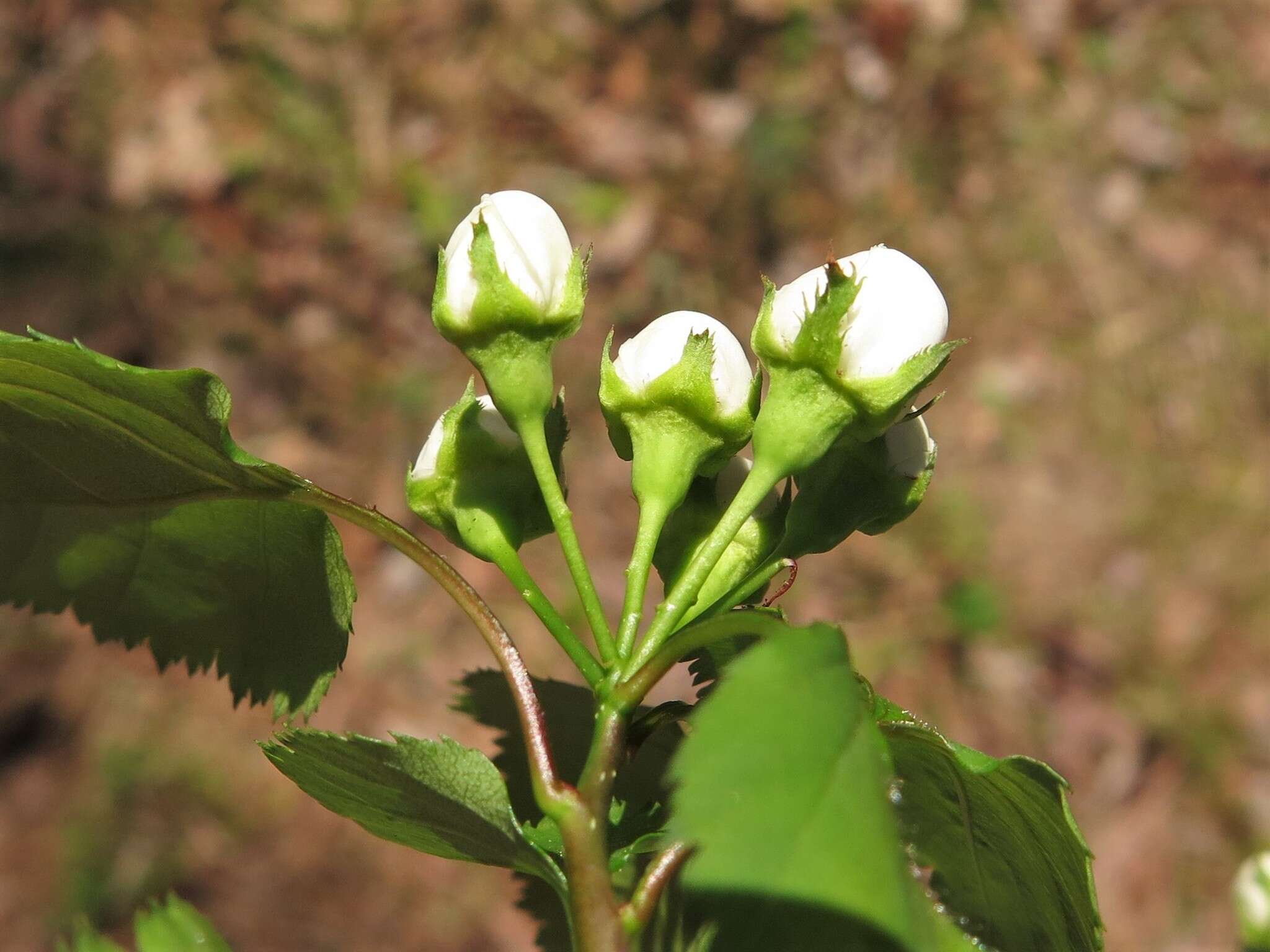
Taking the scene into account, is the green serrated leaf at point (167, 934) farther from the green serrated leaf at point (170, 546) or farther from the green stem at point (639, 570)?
the green stem at point (639, 570)

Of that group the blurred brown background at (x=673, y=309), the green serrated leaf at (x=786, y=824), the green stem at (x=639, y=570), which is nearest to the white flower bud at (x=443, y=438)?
the green stem at (x=639, y=570)

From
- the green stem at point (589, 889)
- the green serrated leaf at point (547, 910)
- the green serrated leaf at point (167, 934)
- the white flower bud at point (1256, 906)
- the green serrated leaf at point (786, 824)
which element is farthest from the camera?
the white flower bud at point (1256, 906)

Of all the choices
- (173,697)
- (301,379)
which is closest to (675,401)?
(173,697)

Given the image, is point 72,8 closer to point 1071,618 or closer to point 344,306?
point 344,306

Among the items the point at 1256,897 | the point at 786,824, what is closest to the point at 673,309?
the point at 1256,897

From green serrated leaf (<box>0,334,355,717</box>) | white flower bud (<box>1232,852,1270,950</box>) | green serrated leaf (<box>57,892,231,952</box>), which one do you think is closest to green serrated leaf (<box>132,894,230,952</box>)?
green serrated leaf (<box>57,892,231,952</box>)

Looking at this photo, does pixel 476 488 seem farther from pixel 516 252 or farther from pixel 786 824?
pixel 786 824

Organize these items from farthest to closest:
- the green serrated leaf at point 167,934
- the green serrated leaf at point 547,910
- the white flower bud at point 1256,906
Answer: the white flower bud at point 1256,906 → the green serrated leaf at point 547,910 → the green serrated leaf at point 167,934

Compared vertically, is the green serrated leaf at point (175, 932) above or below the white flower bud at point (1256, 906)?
below
